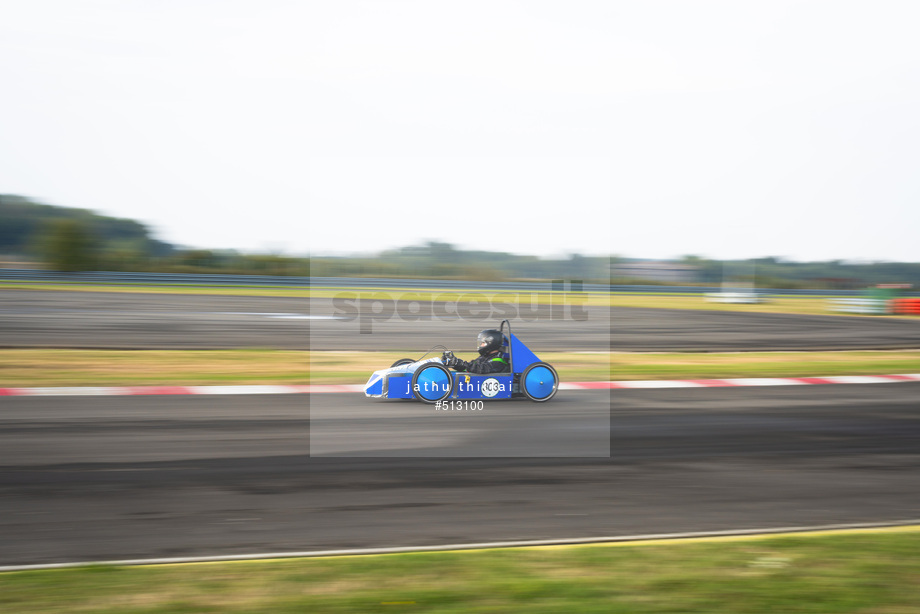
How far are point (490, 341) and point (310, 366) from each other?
5076 mm

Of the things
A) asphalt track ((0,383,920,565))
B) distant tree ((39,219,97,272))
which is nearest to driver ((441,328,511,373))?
asphalt track ((0,383,920,565))

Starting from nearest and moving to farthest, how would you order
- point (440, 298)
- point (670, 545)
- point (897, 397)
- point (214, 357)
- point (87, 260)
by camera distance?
point (670, 545) → point (897, 397) → point (214, 357) → point (440, 298) → point (87, 260)

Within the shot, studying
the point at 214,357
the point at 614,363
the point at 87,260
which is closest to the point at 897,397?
the point at 614,363

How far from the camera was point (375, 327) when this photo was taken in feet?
69.7

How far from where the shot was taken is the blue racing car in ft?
28.0

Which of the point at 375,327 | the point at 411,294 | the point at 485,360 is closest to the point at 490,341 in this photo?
the point at 485,360

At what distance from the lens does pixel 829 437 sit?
25.1 feet

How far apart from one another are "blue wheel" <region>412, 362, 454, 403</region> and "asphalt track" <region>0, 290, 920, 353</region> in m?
Result: 6.74

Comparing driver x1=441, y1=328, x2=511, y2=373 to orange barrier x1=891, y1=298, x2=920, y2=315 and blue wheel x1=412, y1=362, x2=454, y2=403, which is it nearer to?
blue wheel x1=412, y1=362, x2=454, y2=403

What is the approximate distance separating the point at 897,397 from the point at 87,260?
43.3 metres

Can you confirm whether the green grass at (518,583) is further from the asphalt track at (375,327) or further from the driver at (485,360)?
the asphalt track at (375,327)

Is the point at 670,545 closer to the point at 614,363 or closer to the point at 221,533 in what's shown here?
the point at 221,533

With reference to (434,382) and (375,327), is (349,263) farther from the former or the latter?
(375,327)

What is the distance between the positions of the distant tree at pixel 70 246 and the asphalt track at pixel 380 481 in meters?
38.3
